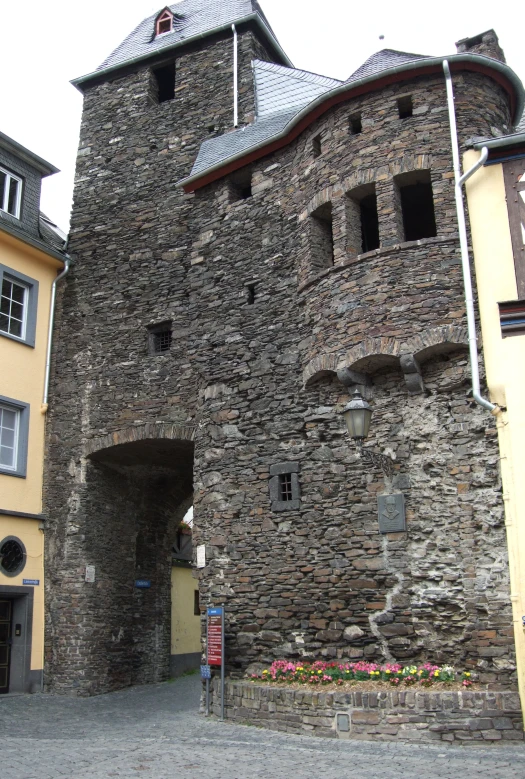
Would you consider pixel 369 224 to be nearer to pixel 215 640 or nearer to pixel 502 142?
pixel 502 142

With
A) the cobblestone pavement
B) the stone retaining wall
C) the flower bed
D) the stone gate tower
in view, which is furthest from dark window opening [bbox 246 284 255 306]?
the cobblestone pavement

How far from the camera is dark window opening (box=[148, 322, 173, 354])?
15578mm

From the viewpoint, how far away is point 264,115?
15859 mm

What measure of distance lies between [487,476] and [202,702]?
212 inches

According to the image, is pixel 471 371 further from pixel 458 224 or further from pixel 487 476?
pixel 458 224

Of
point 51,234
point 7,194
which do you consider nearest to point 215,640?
point 51,234

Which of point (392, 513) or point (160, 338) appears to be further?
point (160, 338)

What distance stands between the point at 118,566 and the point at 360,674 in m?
7.51

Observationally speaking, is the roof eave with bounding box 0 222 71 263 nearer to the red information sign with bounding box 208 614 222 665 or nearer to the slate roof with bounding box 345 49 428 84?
the slate roof with bounding box 345 49 428 84

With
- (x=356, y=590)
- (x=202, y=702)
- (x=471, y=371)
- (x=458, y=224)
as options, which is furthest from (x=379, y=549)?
(x=458, y=224)

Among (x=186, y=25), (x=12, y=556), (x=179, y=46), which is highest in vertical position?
(x=186, y=25)

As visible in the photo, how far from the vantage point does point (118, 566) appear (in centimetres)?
1602

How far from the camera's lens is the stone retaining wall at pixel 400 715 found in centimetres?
868

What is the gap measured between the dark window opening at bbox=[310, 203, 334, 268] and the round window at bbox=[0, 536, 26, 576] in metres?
7.78
